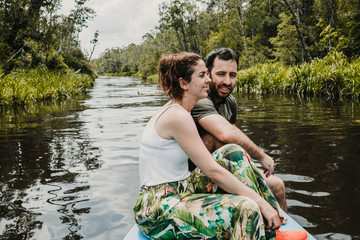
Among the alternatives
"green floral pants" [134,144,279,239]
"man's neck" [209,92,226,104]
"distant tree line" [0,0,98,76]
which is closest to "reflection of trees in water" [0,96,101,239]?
"green floral pants" [134,144,279,239]

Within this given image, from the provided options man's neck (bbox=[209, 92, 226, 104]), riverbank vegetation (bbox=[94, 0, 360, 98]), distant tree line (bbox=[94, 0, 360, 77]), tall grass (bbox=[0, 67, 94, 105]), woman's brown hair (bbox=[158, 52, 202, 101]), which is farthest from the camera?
distant tree line (bbox=[94, 0, 360, 77])

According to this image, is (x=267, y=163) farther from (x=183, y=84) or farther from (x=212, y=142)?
(x=183, y=84)

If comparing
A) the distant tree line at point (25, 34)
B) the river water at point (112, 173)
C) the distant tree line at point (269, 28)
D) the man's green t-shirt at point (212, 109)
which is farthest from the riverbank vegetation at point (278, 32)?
the distant tree line at point (25, 34)

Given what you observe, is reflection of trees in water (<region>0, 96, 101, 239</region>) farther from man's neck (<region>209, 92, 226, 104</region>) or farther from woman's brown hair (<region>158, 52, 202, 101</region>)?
man's neck (<region>209, 92, 226, 104</region>)

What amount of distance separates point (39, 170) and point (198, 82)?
11.1ft

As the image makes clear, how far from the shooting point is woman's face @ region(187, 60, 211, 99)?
224cm

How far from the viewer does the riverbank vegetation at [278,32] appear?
15.4m

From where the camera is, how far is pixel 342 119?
25.0ft

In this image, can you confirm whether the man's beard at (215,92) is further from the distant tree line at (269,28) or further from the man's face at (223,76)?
the distant tree line at (269,28)

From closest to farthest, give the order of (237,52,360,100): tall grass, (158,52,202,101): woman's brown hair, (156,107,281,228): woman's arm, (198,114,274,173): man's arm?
1. (156,107,281,228): woman's arm
2. (158,52,202,101): woman's brown hair
3. (198,114,274,173): man's arm
4. (237,52,360,100): tall grass

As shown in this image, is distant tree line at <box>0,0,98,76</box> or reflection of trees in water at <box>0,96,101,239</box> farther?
distant tree line at <box>0,0,98,76</box>

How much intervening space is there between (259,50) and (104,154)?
3886 cm

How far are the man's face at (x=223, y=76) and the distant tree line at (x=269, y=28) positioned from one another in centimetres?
1545

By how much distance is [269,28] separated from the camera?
42.9 m
